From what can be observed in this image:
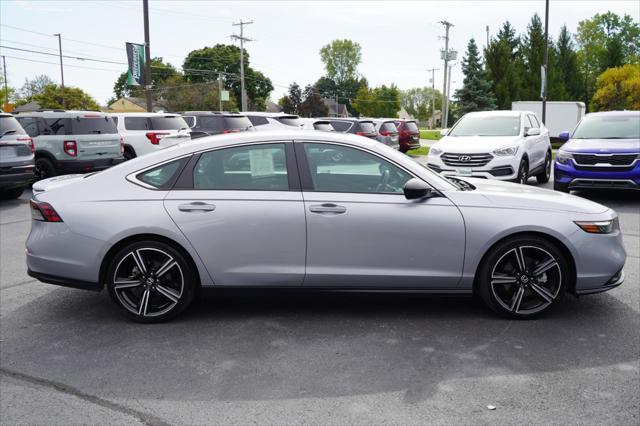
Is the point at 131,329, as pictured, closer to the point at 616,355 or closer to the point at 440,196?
the point at 440,196

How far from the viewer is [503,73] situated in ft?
179

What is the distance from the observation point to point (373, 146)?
5012 mm

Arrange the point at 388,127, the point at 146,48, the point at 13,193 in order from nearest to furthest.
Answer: the point at 13,193
the point at 388,127
the point at 146,48

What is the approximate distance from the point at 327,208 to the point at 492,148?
331 inches

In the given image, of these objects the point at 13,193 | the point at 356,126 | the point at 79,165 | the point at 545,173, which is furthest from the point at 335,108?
the point at 13,193

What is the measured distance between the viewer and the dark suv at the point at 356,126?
23.1m

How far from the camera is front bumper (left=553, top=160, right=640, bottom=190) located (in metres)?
11.2

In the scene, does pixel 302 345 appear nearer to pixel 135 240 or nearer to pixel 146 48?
pixel 135 240

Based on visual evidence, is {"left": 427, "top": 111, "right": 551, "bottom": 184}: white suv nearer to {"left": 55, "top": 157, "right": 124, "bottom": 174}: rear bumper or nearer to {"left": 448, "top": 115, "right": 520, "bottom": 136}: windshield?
{"left": 448, "top": 115, "right": 520, "bottom": 136}: windshield

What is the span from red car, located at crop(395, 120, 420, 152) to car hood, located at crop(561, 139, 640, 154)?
14.8 metres

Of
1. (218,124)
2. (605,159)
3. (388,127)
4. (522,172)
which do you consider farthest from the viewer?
(388,127)

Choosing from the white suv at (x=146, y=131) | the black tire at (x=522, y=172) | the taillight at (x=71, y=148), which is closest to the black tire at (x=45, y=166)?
the taillight at (x=71, y=148)

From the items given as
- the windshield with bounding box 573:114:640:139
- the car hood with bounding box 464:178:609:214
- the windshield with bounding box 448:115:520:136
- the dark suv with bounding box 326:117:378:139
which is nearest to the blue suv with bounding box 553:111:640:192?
the windshield with bounding box 573:114:640:139

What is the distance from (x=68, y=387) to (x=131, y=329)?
1.07 m
